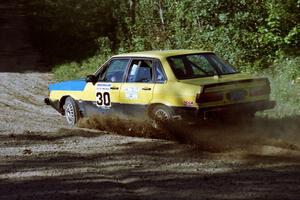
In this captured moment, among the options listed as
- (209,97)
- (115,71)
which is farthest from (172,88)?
(115,71)

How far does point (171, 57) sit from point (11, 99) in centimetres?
758

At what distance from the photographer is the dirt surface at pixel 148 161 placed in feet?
22.1

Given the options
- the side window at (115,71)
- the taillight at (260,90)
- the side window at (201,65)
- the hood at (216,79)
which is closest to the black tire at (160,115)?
the hood at (216,79)

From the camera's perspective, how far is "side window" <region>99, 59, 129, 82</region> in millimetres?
11212

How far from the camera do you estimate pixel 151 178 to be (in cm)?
736

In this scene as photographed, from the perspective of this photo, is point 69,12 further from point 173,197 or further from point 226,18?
point 173,197

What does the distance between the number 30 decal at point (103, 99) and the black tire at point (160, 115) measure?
1.25 metres

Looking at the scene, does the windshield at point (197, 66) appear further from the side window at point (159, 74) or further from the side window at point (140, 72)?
the side window at point (140, 72)

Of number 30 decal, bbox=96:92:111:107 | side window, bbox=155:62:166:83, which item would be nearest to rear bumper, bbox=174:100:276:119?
side window, bbox=155:62:166:83

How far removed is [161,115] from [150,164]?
6.92ft

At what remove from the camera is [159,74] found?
10.5 metres

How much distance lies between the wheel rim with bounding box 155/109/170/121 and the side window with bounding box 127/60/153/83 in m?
0.60

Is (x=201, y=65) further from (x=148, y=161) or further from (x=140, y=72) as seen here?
(x=148, y=161)

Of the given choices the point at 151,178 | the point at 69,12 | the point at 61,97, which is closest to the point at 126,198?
the point at 151,178
